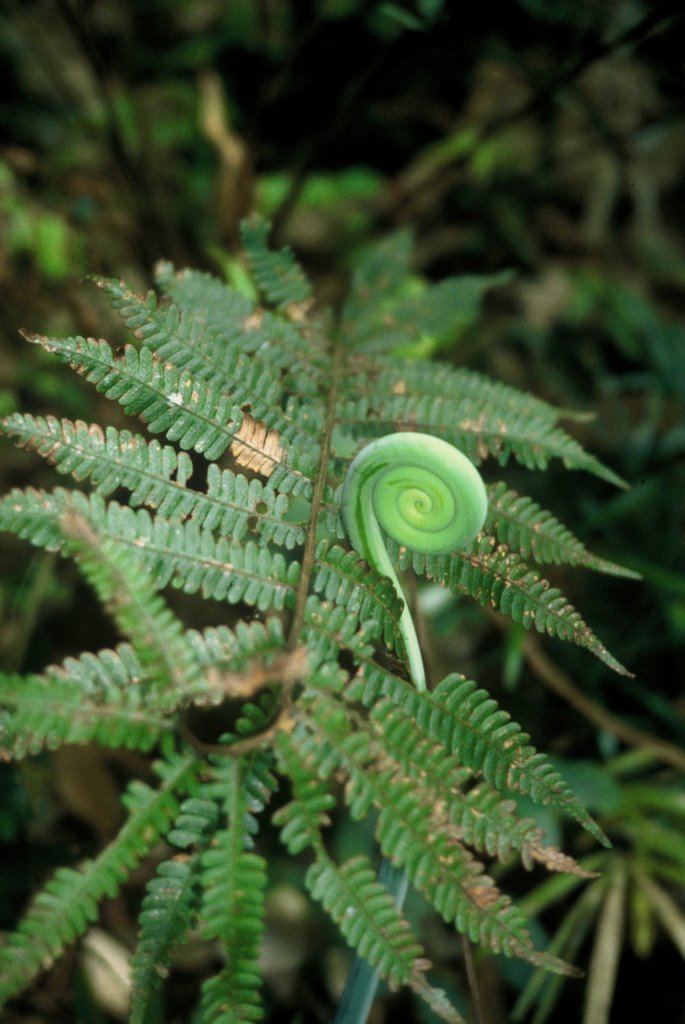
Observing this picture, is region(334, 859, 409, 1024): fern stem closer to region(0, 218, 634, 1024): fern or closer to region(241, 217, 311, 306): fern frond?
region(0, 218, 634, 1024): fern

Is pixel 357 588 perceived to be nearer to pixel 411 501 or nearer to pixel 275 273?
pixel 411 501

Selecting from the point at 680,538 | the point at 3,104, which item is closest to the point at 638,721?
the point at 680,538

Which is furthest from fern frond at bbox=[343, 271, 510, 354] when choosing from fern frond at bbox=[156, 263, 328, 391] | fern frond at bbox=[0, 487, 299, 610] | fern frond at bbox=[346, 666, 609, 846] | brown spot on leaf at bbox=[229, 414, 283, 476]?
fern frond at bbox=[346, 666, 609, 846]

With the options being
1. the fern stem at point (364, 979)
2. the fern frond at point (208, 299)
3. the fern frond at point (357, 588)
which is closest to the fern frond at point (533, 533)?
the fern frond at point (357, 588)

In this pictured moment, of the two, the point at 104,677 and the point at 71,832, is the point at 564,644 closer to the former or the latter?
the point at 71,832

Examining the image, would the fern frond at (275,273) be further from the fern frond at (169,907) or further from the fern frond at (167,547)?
the fern frond at (169,907)
